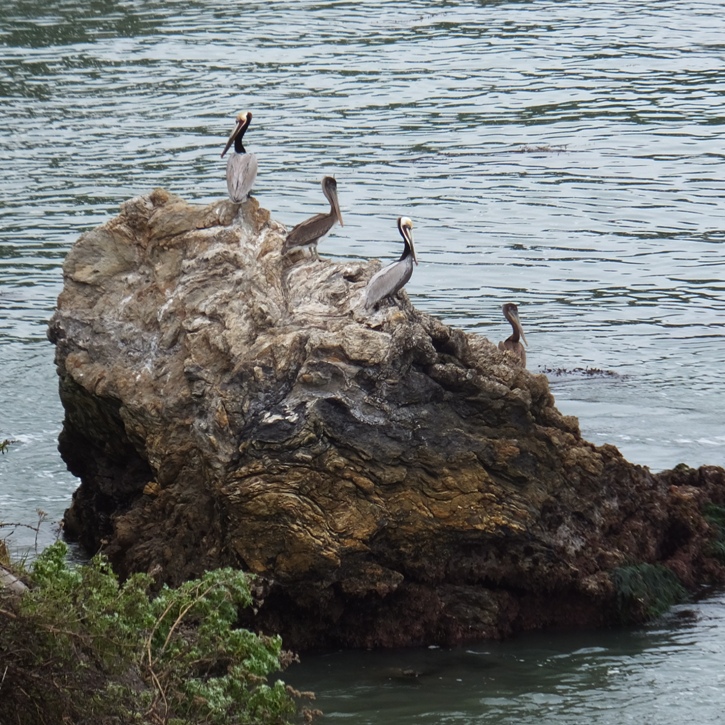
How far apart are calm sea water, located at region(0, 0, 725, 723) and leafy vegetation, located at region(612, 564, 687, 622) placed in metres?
0.14

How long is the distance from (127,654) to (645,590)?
13.9 ft

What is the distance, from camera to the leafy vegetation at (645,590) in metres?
9.10

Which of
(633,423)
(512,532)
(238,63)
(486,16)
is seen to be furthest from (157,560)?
(486,16)

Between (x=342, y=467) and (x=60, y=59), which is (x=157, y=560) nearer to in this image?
(x=342, y=467)

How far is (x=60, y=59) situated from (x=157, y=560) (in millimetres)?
24149

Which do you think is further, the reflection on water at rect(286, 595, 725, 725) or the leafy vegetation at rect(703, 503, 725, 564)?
the leafy vegetation at rect(703, 503, 725, 564)

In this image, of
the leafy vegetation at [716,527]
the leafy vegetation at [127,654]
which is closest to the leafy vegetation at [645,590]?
the leafy vegetation at [716,527]

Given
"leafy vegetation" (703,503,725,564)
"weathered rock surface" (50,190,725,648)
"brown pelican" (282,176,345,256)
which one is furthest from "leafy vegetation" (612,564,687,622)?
"brown pelican" (282,176,345,256)

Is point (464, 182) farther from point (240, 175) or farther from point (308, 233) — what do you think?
point (308, 233)

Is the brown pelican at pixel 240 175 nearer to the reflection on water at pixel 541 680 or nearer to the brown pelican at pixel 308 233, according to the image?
the brown pelican at pixel 308 233

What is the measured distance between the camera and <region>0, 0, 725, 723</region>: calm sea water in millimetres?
8734

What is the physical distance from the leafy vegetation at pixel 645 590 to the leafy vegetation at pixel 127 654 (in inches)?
122

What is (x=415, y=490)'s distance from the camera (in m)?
8.88

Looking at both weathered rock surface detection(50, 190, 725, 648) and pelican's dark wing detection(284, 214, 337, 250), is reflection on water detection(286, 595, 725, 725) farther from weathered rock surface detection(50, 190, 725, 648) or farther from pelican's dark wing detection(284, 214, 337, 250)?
pelican's dark wing detection(284, 214, 337, 250)
